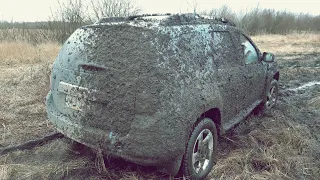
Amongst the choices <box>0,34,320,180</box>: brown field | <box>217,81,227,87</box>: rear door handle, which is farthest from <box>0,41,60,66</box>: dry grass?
<box>217,81,227,87</box>: rear door handle

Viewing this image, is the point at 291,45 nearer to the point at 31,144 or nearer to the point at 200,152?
the point at 200,152

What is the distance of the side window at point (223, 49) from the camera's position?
337 centimetres

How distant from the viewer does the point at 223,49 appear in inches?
140

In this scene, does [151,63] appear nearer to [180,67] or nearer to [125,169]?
[180,67]

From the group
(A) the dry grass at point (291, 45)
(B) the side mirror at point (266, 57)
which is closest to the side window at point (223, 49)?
(B) the side mirror at point (266, 57)

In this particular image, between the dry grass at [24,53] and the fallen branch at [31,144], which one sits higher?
the dry grass at [24,53]

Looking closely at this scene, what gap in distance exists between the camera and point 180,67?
268cm

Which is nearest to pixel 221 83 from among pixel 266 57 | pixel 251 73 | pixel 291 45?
pixel 251 73

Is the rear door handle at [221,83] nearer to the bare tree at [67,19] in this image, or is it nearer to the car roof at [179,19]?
the car roof at [179,19]

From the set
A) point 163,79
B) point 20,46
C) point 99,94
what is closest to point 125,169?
point 99,94

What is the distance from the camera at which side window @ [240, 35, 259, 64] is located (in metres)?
4.25

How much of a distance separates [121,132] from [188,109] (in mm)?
655

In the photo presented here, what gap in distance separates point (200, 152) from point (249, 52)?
2059 mm

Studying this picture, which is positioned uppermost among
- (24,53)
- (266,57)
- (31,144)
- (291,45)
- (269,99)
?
(291,45)
